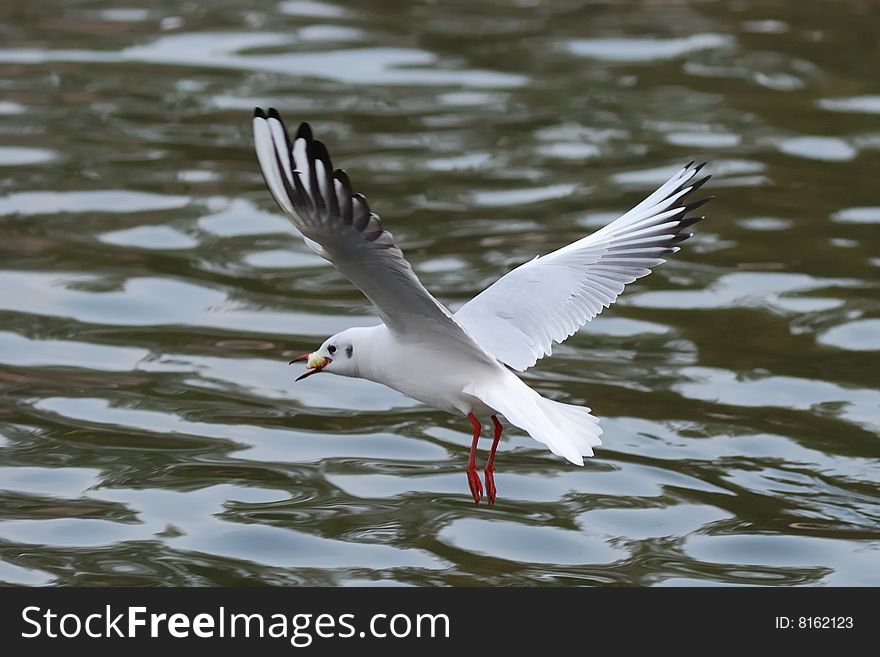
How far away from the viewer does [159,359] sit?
10.5 m

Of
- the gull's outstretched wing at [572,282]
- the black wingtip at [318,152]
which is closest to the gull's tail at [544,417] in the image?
the gull's outstretched wing at [572,282]

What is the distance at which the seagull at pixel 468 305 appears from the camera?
608 centimetres

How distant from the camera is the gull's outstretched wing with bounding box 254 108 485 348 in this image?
599 cm

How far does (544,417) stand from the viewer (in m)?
6.98

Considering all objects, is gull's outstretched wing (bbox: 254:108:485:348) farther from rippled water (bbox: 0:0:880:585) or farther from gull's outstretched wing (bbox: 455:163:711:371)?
rippled water (bbox: 0:0:880:585)

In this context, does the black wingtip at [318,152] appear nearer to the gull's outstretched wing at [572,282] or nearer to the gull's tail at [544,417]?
the gull's tail at [544,417]

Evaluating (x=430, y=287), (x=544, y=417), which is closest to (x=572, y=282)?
(x=544, y=417)

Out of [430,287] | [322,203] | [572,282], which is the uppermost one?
[430,287]

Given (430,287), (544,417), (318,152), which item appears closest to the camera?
(318,152)

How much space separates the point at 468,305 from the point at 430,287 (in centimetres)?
346

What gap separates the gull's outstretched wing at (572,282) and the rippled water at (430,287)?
119 centimetres

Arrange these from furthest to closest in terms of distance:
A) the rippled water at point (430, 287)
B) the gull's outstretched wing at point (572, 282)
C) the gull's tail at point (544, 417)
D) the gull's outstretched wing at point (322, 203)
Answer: the rippled water at point (430, 287)
the gull's outstretched wing at point (572, 282)
the gull's tail at point (544, 417)
the gull's outstretched wing at point (322, 203)

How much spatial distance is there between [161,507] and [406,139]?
641cm

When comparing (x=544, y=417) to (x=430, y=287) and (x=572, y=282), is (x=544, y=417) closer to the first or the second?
(x=572, y=282)
